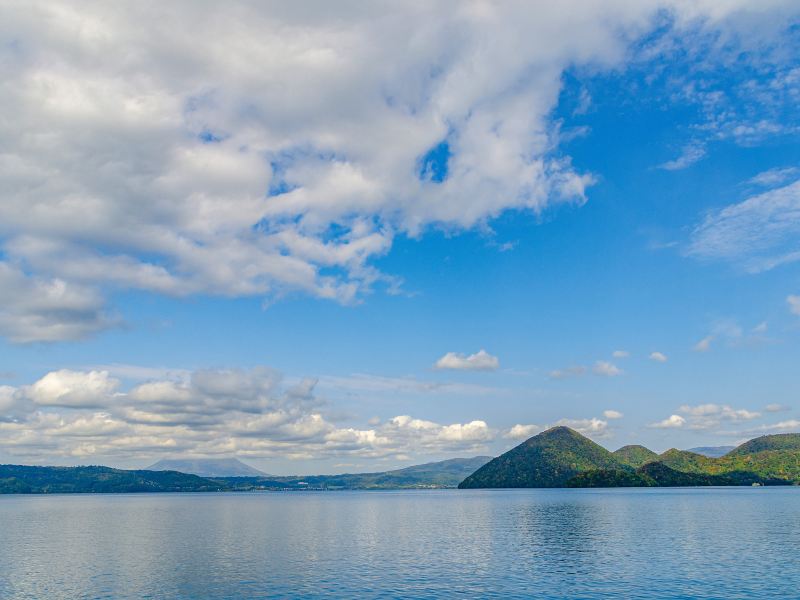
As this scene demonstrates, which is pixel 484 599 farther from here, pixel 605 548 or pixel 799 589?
pixel 605 548

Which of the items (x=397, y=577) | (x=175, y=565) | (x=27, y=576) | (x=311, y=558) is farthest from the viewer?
(x=311, y=558)

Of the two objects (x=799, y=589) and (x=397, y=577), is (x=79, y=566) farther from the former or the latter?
(x=799, y=589)

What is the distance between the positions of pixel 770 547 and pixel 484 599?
77.2m

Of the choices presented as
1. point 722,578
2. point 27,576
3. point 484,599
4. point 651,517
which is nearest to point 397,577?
point 484,599

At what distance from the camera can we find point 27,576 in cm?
9894

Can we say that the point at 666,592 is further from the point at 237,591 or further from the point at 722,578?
the point at 237,591

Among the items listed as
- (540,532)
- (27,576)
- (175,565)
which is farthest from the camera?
(540,532)

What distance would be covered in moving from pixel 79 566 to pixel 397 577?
61.6 meters

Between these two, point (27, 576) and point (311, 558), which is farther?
point (311, 558)

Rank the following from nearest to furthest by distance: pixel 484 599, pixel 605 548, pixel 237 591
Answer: pixel 484 599 → pixel 237 591 → pixel 605 548

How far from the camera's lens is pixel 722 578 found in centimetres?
8581

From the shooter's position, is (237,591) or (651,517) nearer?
(237,591)

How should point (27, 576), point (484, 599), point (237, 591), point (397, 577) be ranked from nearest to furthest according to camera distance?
point (484, 599), point (237, 591), point (397, 577), point (27, 576)

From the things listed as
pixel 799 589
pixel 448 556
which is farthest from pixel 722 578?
pixel 448 556
